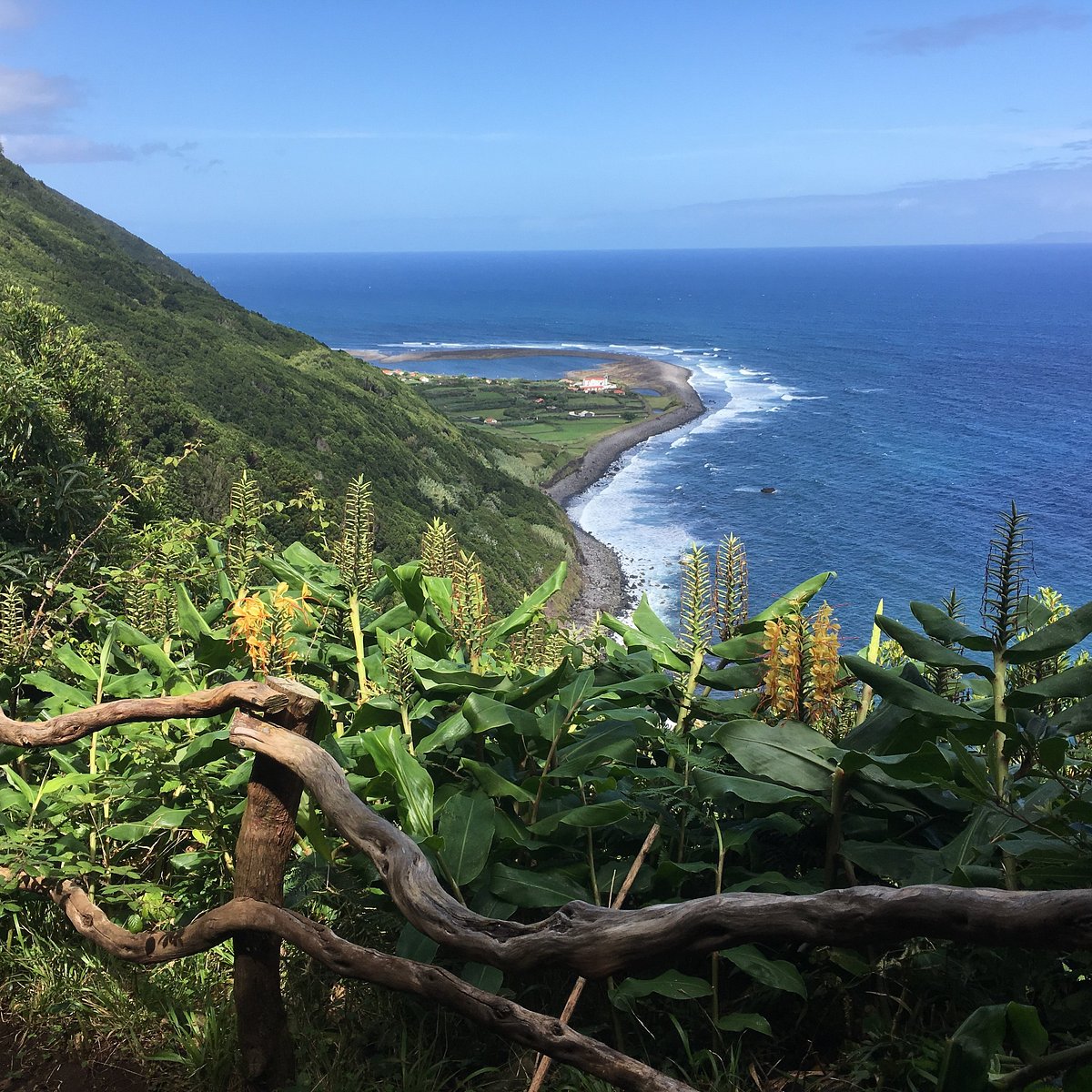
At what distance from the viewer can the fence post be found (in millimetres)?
1736

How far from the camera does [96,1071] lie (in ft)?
6.88

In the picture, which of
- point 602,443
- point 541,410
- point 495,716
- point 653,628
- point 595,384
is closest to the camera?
point 495,716

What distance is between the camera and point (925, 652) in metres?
1.69

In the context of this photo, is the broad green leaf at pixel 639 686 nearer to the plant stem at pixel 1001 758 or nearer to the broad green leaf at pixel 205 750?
the plant stem at pixel 1001 758

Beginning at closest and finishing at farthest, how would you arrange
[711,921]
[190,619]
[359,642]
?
[711,921], [359,642], [190,619]

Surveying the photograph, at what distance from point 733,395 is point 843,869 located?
301ft

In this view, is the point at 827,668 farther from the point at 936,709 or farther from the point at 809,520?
the point at 809,520

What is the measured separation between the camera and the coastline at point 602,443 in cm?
4594

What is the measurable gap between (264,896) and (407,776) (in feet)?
1.09

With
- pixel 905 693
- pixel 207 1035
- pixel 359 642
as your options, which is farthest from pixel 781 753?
pixel 207 1035

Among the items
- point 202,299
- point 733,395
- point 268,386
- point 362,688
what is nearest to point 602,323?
point 733,395

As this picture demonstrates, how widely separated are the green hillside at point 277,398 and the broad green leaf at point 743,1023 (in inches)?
973

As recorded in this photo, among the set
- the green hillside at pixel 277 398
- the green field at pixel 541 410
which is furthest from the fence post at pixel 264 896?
the green field at pixel 541 410

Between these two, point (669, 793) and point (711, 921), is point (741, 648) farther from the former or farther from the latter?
point (711, 921)
